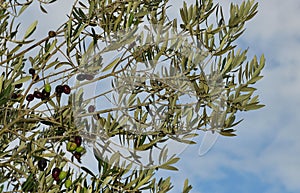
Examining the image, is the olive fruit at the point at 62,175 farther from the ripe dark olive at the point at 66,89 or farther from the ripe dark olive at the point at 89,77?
the ripe dark olive at the point at 89,77

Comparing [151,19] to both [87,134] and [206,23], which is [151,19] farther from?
[87,134]

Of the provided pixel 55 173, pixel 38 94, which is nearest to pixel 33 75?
pixel 38 94

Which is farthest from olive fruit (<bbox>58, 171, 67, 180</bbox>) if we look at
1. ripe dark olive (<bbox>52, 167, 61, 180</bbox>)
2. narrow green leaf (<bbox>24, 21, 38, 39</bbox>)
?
narrow green leaf (<bbox>24, 21, 38, 39</bbox>)

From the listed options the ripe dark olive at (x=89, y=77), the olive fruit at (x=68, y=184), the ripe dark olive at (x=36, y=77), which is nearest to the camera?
the ripe dark olive at (x=89, y=77)

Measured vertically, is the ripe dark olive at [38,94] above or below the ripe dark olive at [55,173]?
above

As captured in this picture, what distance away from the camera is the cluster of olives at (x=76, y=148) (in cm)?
411

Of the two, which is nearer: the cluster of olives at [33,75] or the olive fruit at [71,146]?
the olive fruit at [71,146]

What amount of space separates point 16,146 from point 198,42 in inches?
74.6

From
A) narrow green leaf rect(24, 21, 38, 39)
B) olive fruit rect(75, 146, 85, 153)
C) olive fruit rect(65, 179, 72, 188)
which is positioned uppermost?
narrow green leaf rect(24, 21, 38, 39)

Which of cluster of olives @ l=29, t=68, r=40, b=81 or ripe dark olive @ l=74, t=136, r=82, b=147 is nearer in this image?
ripe dark olive @ l=74, t=136, r=82, b=147

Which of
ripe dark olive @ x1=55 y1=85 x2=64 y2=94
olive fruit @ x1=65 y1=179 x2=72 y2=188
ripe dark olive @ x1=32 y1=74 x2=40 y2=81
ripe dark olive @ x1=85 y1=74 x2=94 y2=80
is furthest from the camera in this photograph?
ripe dark olive @ x1=32 y1=74 x2=40 y2=81

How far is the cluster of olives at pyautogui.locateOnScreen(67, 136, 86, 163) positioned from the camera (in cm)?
411

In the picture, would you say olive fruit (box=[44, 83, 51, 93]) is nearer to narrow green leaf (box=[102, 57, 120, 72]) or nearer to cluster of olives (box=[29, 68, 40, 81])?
cluster of olives (box=[29, 68, 40, 81])

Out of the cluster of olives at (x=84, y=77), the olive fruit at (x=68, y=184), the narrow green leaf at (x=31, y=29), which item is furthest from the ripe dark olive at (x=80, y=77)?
the olive fruit at (x=68, y=184)
